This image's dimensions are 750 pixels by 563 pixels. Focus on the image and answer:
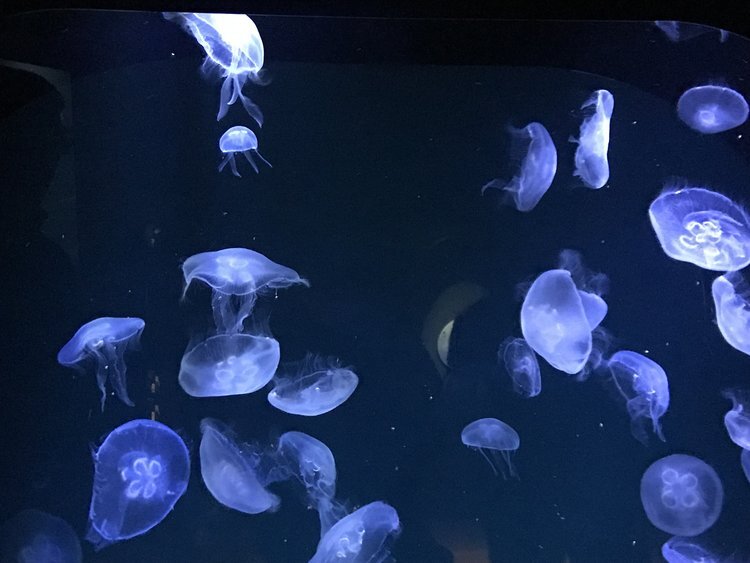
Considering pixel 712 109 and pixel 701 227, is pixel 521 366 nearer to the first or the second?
pixel 701 227

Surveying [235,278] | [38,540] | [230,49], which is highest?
[230,49]

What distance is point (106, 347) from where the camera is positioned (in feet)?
9.45

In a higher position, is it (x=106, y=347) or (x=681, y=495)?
(x=106, y=347)

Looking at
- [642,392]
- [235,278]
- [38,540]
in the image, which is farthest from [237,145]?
[642,392]

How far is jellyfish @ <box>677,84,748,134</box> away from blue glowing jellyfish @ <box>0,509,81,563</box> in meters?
3.41

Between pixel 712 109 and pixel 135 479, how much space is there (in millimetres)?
3194

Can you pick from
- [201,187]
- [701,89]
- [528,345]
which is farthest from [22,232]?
[701,89]

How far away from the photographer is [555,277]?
122 inches

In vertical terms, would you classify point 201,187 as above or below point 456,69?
below

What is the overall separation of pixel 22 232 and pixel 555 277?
2.44 metres

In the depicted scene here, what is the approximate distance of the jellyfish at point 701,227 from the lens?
10.1 ft

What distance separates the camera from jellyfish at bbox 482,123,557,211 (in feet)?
10.1

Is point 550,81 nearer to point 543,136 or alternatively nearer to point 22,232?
point 543,136

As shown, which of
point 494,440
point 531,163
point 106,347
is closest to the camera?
point 106,347
